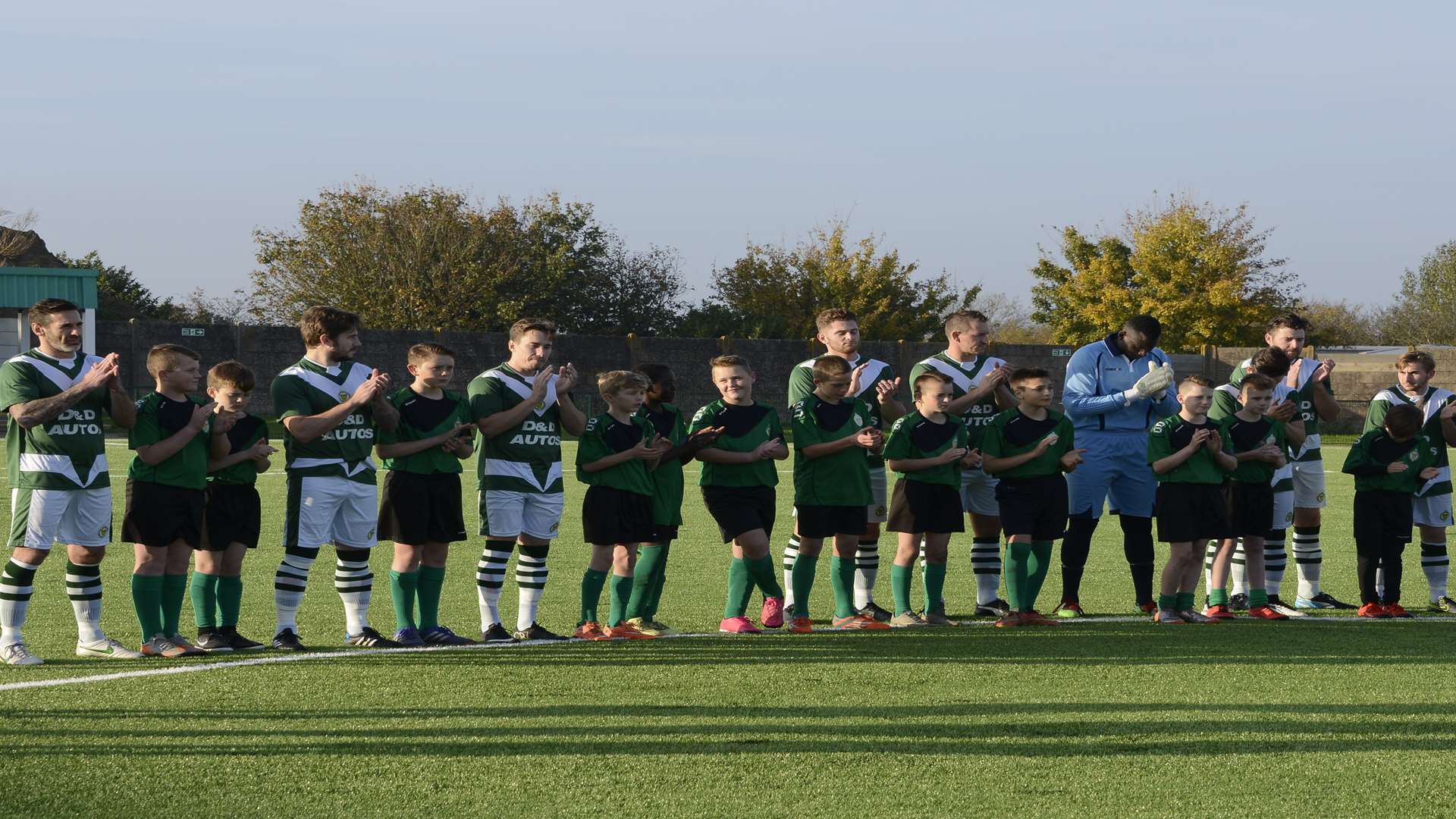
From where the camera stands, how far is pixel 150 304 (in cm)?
5366

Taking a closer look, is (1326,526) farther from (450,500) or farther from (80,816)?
(80,816)

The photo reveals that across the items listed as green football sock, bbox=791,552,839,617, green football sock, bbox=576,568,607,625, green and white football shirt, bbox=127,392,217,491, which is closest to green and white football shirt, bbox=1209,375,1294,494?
green football sock, bbox=791,552,839,617

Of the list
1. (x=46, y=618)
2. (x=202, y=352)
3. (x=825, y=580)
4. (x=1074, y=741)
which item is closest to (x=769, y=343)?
(x=202, y=352)

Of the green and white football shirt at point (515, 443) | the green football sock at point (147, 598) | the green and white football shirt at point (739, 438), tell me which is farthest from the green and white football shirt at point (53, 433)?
the green and white football shirt at point (739, 438)

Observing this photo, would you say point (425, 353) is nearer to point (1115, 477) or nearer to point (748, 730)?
point (748, 730)

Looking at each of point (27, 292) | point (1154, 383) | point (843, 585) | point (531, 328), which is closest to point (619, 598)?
point (843, 585)

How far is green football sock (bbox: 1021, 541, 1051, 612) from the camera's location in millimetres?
8570

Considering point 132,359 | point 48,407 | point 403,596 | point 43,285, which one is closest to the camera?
point 48,407

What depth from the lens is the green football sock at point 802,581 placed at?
8.24 metres

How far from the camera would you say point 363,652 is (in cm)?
738

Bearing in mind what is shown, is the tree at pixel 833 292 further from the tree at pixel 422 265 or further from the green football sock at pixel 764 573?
the green football sock at pixel 764 573

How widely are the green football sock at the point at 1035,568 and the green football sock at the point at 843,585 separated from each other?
0.99 metres

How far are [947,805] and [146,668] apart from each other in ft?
13.2

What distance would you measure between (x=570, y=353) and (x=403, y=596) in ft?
89.2
